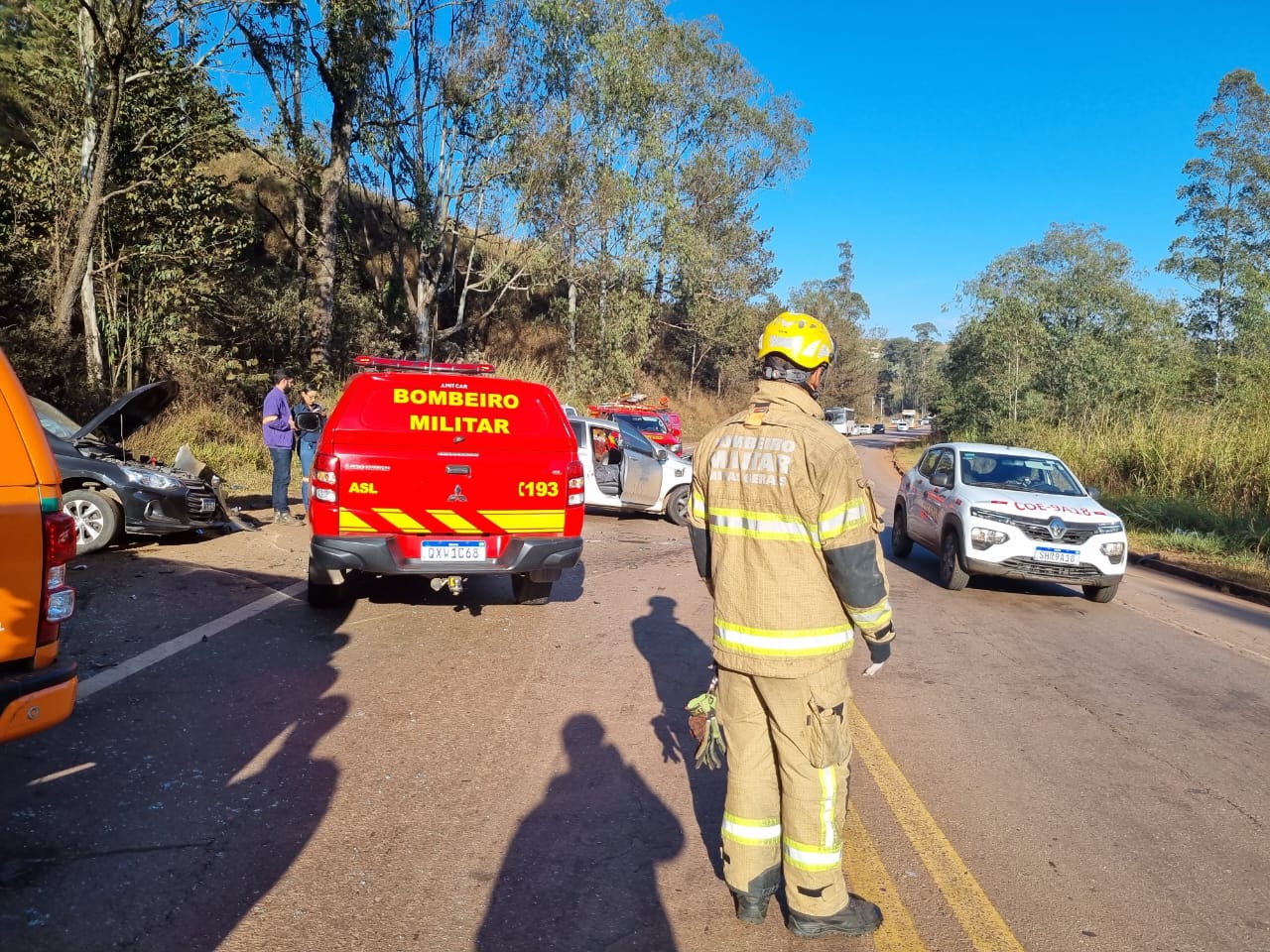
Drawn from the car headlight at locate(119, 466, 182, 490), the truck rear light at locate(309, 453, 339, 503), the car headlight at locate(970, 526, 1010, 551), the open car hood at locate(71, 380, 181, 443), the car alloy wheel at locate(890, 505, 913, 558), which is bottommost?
the car alloy wheel at locate(890, 505, 913, 558)

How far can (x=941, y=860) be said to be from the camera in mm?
3479

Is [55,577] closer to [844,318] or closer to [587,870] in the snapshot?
[587,870]

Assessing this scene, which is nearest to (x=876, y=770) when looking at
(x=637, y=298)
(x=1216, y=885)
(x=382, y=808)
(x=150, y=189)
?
(x=1216, y=885)

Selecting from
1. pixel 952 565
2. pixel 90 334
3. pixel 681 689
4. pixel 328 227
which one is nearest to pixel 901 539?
pixel 952 565

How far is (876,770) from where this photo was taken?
14.3 ft

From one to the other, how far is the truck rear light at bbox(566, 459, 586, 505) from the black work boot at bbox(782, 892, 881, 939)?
4.22m

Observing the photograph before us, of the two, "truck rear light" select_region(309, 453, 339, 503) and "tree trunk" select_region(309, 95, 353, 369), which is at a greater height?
"tree trunk" select_region(309, 95, 353, 369)

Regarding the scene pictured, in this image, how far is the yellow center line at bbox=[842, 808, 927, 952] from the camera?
9.58 ft

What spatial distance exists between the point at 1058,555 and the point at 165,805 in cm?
815

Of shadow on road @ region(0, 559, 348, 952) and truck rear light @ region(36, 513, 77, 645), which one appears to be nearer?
shadow on road @ region(0, 559, 348, 952)

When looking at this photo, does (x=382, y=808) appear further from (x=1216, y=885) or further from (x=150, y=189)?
(x=150, y=189)

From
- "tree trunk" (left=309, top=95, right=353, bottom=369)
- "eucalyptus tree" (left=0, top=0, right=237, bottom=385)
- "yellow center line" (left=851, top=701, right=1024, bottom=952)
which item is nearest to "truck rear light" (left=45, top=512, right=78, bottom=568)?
"yellow center line" (left=851, top=701, right=1024, bottom=952)

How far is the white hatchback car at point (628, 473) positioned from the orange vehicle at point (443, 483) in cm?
655

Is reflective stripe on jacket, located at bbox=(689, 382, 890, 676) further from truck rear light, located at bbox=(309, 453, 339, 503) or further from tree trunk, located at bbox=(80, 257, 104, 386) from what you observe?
tree trunk, located at bbox=(80, 257, 104, 386)
